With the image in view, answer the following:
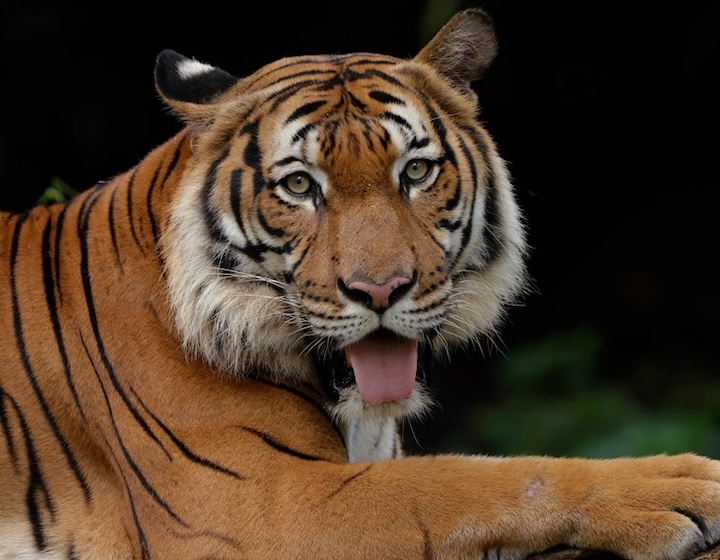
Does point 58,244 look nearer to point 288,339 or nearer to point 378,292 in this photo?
point 288,339

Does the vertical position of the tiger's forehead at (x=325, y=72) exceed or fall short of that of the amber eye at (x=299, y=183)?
it exceeds it

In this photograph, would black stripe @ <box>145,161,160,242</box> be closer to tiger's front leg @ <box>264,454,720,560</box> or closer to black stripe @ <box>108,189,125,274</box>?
black stripe @ <box>108,189,125,274</box>

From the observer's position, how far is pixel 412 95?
2676 mm

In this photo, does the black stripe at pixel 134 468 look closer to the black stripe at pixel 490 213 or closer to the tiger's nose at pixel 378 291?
the tiger's nose at pixel 378 291

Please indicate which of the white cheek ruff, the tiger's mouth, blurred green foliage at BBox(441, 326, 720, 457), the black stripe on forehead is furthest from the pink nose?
blurred green foliage at BBox(441, 326, 720, 457)

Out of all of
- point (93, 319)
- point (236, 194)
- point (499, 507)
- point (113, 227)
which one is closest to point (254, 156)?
point (236, 194)

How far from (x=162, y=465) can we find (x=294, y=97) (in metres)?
0.93

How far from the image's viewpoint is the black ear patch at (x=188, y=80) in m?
2.76

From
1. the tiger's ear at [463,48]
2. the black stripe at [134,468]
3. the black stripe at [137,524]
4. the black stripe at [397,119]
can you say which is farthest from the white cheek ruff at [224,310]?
the tiger's ear at [463,48]

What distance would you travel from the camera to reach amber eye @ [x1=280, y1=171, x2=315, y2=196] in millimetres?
2527

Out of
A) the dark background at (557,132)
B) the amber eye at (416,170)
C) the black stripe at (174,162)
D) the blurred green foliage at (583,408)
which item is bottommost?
the blurred green foliage at (583,408)

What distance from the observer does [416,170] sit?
8.45ft

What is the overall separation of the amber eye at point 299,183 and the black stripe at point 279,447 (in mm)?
558

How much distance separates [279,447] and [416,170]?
721 millimetres
